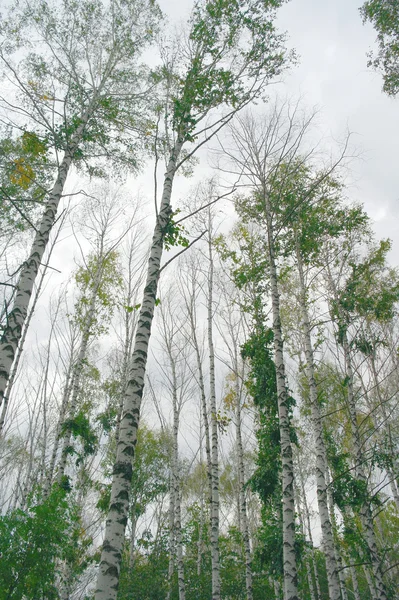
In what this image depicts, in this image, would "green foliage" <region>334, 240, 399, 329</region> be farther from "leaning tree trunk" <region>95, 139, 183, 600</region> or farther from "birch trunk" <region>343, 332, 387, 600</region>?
"leaning tree trunk" <region>95, 139, 183, 600</region>

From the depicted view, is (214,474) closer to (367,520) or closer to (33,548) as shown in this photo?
(367,520)

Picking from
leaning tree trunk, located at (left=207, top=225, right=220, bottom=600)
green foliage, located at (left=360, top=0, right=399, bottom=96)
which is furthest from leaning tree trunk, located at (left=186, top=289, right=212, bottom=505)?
green foliage, located at (left=360, top=0, right=399, bottom=96)

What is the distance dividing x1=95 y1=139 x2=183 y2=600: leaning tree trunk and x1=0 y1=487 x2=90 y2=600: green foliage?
4.44 metres

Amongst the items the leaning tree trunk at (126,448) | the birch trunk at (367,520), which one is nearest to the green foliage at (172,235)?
the leaning tree trunk at (126,448)

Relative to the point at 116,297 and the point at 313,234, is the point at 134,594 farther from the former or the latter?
the point at 313,234

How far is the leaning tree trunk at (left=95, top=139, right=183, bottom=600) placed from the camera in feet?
9.73

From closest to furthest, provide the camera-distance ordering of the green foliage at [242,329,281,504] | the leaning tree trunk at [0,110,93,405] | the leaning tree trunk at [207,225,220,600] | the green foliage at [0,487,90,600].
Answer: the leaning tree trunk at [0,110,93,405] < the green foliage at [0,487,90,600] < the leaning tree trunk at [207,225,220,600] < the green foliage at [242,329,281,504]

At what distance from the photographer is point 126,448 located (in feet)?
11.7

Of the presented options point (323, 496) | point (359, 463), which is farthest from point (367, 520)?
point (359, 463)

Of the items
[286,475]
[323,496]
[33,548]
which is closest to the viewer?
[286,475]

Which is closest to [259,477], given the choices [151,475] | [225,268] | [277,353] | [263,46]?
[277,353]

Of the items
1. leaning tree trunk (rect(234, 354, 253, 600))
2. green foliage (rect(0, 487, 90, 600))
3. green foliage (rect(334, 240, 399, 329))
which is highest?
green foliage (rect(334, 240, 399, 329))

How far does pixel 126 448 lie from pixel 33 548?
4716 millimetres

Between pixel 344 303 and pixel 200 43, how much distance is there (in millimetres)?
7902
